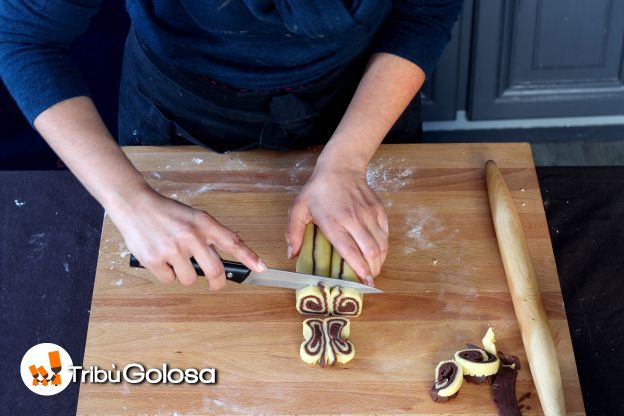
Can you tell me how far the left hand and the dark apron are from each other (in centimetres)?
20

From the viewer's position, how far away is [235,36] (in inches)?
46.7

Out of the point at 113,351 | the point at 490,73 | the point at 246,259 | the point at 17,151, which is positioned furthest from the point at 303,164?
the point at 17,151

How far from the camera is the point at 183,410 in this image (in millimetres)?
1092

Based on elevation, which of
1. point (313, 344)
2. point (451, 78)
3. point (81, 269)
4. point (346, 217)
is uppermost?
point (346, 217)

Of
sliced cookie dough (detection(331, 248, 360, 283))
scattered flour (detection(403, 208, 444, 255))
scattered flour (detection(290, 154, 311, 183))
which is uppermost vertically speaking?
scattered flour (detection(290, 154, 311, 183))

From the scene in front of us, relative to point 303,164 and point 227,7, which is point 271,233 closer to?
point 303,164

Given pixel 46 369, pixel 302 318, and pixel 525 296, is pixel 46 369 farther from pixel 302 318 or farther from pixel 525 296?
pixel 525 296

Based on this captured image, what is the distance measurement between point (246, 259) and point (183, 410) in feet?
0.80

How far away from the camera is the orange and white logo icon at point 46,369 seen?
1313 millimetres

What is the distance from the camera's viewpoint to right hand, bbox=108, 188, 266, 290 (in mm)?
1066

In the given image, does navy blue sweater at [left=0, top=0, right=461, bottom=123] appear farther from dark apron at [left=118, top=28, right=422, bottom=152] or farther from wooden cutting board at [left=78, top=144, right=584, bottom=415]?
wooden cutting board at [left=78, top=144, right=584, bottom=415]

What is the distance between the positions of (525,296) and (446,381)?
204 millimetres

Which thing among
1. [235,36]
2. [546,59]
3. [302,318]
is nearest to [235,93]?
[235,36]

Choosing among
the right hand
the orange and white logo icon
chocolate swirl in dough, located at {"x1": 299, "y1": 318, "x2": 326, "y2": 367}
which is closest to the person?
the right hand
